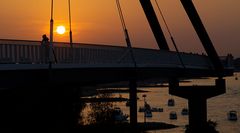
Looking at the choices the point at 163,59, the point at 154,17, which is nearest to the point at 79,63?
the point at 163,59

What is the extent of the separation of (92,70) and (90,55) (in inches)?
77.3

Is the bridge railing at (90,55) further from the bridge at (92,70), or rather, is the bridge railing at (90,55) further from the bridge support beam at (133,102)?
the bridge support beam at (133,102)

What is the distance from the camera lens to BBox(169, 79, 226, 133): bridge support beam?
6069 cm

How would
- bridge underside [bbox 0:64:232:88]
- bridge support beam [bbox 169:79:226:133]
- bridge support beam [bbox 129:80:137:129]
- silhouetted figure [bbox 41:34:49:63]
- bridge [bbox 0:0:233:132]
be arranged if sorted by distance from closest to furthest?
bridge underside [bbox 0:64:232:88] → bridge [bbox 0:0:233:132] → silhouetted figure [bbox 41:34:49:63] → bridge support beam [bbox 129:80:137:129] → bridge support beam [bbox 169:79:226:133]

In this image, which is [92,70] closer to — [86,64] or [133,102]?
[86,64]

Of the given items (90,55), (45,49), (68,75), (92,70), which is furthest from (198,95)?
(45,49)

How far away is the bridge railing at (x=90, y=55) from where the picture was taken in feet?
98.5

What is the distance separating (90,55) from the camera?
3859cm

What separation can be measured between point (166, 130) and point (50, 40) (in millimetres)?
82685

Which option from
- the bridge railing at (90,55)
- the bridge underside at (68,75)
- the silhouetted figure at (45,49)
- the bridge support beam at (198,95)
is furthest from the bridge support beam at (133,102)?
the silhouetted figure at (45,49)

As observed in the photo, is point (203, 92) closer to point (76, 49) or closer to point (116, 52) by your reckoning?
point (116, 52)

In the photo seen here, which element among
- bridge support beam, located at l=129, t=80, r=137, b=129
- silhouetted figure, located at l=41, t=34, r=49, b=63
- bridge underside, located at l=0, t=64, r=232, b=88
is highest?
silhouetted figure, located at l=41, t=34, r=49, b=63

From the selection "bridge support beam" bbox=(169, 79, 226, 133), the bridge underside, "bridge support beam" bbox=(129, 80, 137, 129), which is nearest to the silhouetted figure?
the bridge underside

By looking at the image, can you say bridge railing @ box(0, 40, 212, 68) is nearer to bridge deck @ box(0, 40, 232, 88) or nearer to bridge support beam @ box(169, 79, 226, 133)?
bridge deck @ box(0, 40, 232, 88)
